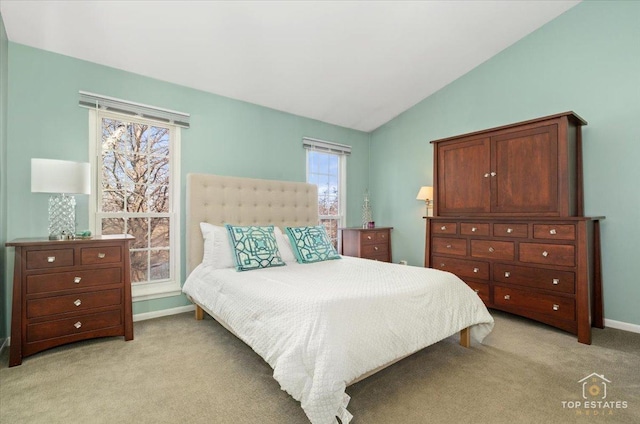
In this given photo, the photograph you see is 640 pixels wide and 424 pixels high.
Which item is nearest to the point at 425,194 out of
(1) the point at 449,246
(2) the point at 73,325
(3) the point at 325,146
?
(1) the point at 449,246

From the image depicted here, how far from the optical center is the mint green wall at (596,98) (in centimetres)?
287

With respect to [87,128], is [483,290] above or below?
below

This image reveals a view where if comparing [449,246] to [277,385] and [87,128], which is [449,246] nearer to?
[277,385]

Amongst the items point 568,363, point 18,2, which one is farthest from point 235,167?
point 568,363

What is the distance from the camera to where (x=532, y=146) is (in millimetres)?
2934

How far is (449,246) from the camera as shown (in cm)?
353

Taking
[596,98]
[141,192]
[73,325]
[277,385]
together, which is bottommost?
[277,385]

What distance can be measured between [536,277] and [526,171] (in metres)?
0.99

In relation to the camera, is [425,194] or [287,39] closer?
[287,39]

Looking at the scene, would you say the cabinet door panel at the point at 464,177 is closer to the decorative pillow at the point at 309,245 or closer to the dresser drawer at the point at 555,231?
the dresser drawer at the point at 555,231

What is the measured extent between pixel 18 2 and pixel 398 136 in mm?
4252

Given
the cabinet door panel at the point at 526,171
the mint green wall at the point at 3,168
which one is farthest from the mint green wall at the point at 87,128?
Result: the cabinet door panel at the point at 526,171

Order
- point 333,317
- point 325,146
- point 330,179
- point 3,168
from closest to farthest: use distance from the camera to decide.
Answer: point 333,317
point 3,168
point 325,146
point 330,179

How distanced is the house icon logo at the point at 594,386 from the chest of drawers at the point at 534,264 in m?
0.64
